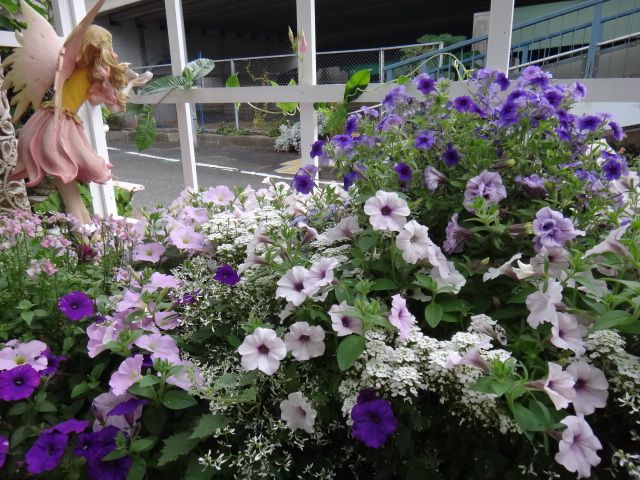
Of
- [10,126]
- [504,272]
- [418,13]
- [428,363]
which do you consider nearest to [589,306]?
[504,272]

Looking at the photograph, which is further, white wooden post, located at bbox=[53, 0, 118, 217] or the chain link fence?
the chain link fence

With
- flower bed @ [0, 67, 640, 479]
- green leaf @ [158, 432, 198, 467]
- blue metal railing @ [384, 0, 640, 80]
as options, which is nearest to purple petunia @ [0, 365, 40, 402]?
flower bed @ [0, 67, 640, 479]

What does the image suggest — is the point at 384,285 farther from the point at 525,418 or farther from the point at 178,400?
the point at 178,400

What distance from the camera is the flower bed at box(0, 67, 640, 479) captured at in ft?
2.86

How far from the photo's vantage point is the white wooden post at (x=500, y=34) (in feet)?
5.52

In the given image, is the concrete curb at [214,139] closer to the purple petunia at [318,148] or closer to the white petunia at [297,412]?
the purple petunia at [318,148]

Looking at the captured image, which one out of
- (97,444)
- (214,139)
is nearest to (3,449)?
(97,444)

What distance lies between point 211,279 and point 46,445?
53 centimetres

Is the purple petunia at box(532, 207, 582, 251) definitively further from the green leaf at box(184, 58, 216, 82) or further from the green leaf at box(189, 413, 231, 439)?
the green leaf at box(184, 58, 216, 82)

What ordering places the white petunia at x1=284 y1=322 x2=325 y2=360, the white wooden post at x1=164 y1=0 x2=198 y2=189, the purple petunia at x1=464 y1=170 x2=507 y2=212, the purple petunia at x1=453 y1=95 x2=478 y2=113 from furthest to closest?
1. the white wooden post at x1=164 y1=0 x2=198 y2=189
2. the purple petunia at x1=453 y1=95 x2=478 y2=113
3. the purple petunia at x1=464 y1=170 x2=507 y2=212
4. the white petunia at x1=284 y1=322 x2=325 y2=360

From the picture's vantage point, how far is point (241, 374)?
1040 millimetres

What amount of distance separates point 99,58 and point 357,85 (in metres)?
1.07

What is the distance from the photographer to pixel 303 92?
2.14 meters

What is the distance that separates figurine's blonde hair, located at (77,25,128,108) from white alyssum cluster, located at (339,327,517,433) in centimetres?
172
